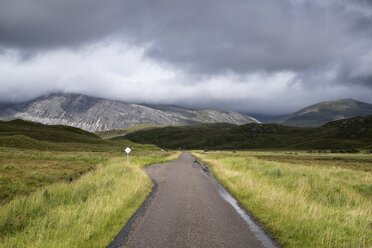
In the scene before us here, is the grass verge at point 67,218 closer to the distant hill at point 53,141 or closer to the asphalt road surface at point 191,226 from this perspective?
the asphalt road surface at point 191,226

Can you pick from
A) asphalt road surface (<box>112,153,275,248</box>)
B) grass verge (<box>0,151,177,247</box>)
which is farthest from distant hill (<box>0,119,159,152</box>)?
asphalt road surface (<box>112,153,275,248</box>)

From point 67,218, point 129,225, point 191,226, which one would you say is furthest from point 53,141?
point 191,226

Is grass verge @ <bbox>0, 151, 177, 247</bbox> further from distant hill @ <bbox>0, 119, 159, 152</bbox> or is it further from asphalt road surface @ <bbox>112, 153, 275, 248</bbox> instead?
distant hill @ <bbox>0, 119, 159, 152</bbox>

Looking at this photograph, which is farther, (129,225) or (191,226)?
(129,225)

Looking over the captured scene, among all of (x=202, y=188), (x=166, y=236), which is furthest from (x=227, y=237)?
(x=202, y=188)

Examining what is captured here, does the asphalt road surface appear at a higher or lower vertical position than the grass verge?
lower

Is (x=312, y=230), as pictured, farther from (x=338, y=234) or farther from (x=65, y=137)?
(x=65, y=137)

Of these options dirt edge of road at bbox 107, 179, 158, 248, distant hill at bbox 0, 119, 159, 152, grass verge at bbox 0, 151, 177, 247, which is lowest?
dirt edge of road at bbox 107, 179, 158, 248

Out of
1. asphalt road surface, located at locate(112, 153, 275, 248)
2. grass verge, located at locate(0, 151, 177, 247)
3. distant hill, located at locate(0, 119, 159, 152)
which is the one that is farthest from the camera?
distant hill, located at locate(0, 119, 159, 152)

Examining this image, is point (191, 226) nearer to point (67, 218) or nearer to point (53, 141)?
point (67, 218)

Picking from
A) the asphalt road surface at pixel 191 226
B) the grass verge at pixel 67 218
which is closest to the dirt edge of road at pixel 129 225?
the asphalt road surface at pixel 191 226

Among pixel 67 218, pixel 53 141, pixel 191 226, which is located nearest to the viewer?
pixel 67 218

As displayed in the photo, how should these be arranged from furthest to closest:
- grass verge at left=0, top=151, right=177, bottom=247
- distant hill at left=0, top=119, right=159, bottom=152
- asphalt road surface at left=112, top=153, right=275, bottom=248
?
1. distant hill at left=0, top=119, right=159, bottom=152
2. asphalt road surface at left=112, top=153, right=275, bottom=248
3. grass verge at left=0, top=151, right=177, bottom=247

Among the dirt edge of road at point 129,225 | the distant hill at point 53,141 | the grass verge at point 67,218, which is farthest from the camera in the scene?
the distant hill at point 53,141
